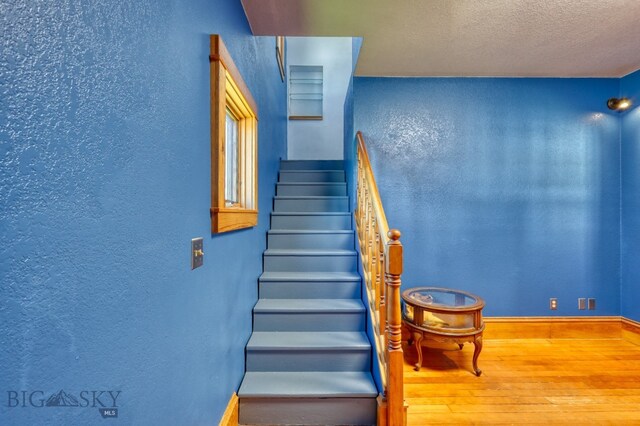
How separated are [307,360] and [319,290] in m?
0.56

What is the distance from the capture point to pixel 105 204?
656 millimetres

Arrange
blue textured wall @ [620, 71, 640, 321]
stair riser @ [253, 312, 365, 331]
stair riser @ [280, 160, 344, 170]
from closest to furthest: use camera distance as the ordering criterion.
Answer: stair riser @ [253, 312, 365, 331]
blue textured wall @ [620, 71, 640, 321]
stair riser @ [280, 160, 344, 170]

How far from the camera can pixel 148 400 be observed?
833mm

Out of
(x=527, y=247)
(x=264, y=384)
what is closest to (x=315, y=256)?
(x=264, y=384)

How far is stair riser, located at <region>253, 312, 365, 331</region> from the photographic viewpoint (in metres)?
2.18

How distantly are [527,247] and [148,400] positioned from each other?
11.5ft

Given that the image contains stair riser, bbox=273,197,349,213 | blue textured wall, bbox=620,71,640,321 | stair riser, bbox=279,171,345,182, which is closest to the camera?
blue textured wall, bbox=620,71,640,321

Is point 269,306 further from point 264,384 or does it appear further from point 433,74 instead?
point 433,74

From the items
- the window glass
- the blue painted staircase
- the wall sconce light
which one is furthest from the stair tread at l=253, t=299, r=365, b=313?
the wall sconce light

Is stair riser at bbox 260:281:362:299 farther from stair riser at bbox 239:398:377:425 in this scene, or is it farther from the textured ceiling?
the textured ceiling

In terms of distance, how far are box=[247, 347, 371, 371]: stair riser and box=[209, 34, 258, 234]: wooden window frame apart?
0.94 meters

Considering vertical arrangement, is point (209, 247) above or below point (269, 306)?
above

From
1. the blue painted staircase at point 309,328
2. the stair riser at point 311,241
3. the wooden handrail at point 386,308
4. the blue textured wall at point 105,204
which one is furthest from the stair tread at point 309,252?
the blue textured wall at point 105,204

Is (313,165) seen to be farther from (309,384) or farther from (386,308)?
(309,384)
